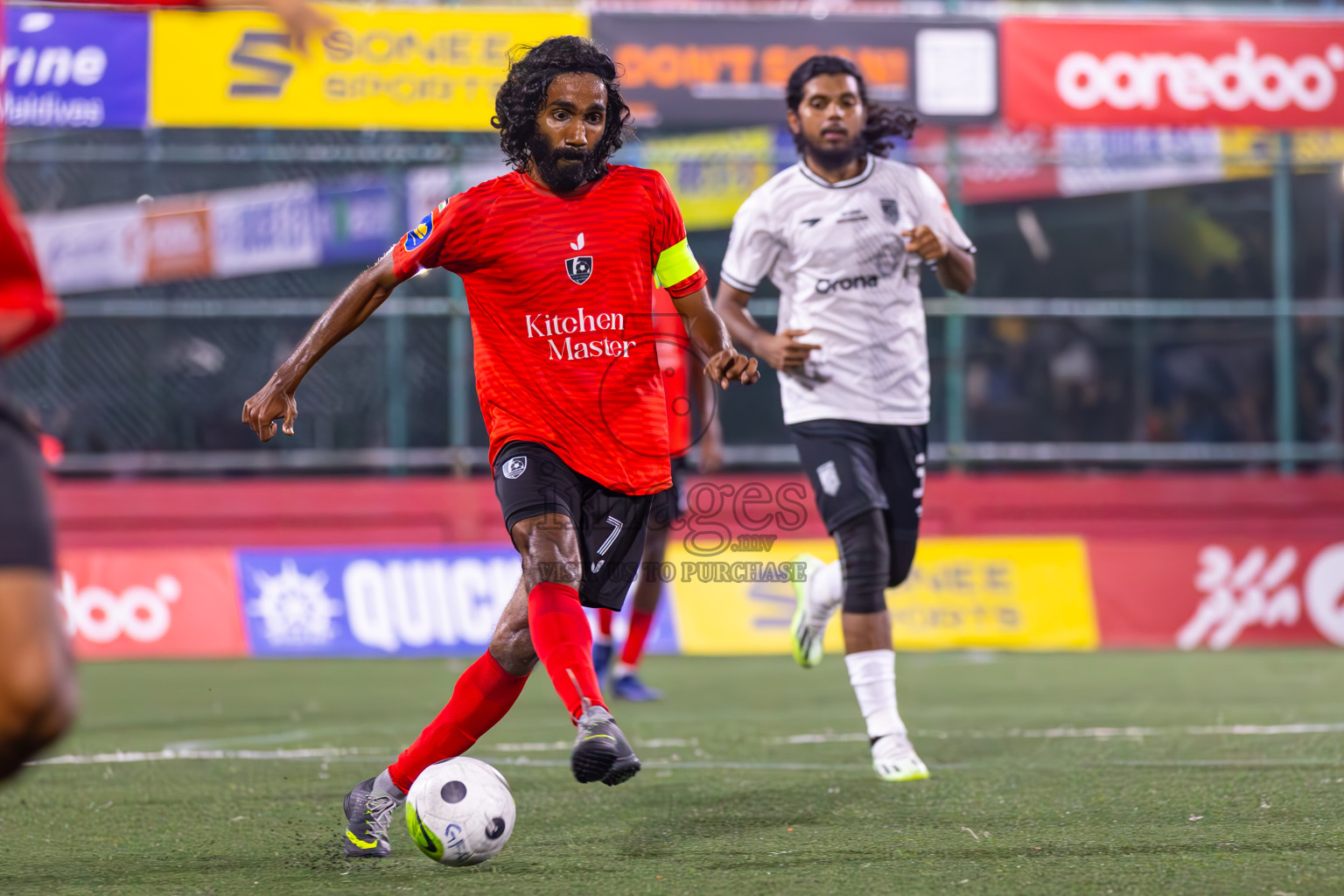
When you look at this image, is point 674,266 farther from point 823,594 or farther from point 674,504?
point 674,504

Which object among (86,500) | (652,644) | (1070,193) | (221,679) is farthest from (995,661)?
(1070,193)

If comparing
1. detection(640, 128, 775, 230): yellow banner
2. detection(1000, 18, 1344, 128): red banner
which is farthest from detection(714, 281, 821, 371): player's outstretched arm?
detection(640, 128, 775, 230): yellow banner

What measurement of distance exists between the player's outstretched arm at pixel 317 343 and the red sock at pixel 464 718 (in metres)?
0.81

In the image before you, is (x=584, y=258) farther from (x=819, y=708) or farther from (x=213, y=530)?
(x=213, y=530)

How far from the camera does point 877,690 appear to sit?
529 cm

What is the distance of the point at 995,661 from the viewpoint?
10.2 m

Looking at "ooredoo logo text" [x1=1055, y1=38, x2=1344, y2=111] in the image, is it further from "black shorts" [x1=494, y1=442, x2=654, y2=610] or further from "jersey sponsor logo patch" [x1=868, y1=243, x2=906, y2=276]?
"black shorts" [x1=494, y1=442, x2=654, y2=610]

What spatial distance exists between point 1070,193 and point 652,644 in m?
11.4

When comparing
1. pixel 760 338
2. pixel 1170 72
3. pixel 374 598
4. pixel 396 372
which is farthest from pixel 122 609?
pixel 1170 72

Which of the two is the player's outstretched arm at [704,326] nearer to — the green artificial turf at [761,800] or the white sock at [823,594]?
the green artificial turf at [761,800]

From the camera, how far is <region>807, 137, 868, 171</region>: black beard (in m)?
5.76

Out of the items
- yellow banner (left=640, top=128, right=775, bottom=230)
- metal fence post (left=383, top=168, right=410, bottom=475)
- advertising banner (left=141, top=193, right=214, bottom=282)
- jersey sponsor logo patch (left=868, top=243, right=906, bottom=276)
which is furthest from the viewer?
advertising banner (left=141, top=193, right=214, bottom=282)

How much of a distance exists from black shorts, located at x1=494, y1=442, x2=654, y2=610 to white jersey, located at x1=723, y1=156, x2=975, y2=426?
161cm

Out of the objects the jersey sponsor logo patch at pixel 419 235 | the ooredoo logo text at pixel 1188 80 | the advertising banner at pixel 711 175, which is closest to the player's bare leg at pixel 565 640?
the jersey sponsor logo patch at pixel 419 235
